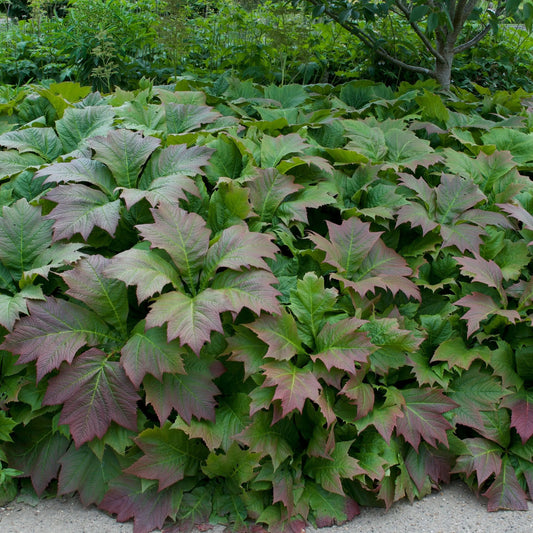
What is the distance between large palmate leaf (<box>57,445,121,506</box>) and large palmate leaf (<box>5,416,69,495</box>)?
54 mm

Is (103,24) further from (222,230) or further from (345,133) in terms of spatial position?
(222,230)

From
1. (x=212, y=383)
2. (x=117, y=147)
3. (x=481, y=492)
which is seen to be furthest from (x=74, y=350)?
(x=481, y=492)

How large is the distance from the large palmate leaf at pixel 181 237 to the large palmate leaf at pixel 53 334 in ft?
1.18

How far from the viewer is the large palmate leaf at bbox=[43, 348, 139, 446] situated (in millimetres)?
1922

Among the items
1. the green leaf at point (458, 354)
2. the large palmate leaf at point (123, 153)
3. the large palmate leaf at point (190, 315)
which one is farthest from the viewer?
the large palmate leaf at point (123, 153)

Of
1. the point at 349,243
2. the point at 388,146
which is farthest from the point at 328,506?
the point at 388,146

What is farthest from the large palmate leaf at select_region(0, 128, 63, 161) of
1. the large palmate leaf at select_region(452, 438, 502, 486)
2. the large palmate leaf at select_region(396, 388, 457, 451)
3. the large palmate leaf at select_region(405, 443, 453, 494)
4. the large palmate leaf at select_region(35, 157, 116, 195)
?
the large palmate leaf at select_region(452, 438, 502, 486)

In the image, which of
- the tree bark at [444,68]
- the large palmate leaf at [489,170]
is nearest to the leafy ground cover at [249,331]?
the large palmate leaf at [489,170]

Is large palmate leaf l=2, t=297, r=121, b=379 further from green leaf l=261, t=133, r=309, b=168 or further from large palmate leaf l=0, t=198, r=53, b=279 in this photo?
green leaf l=261, t=133, r=309, b=168

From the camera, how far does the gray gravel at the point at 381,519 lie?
1.90 m

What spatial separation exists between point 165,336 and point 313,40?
3593 mm

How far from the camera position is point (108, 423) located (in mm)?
1935

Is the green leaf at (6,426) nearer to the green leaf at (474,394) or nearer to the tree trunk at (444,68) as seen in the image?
the green leaf at (474,394)

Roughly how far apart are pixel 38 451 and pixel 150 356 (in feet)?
1.93
